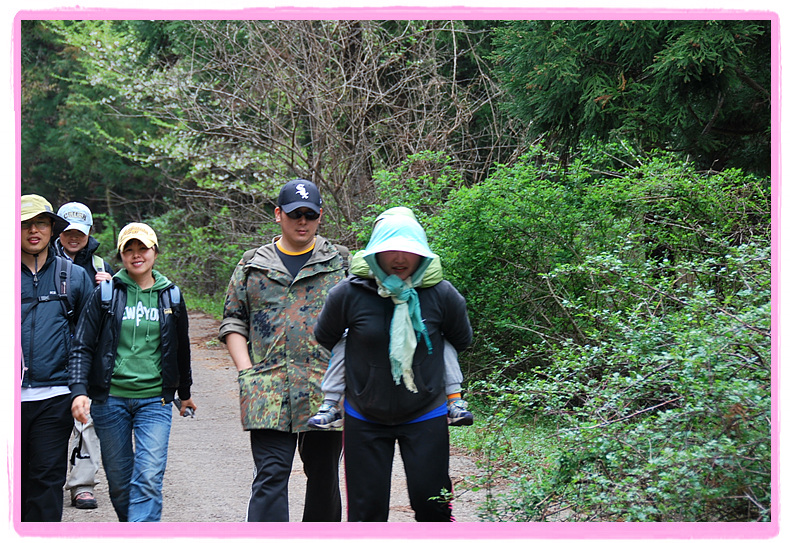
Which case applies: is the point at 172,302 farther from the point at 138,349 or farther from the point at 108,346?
the point at 108,346

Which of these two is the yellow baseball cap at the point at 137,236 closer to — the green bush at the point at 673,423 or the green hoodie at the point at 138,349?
the green hoodie at the point at 138,349

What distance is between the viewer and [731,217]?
714cm

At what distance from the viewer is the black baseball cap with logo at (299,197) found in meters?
4.50

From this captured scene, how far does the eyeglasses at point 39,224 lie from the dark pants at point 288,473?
5.57 ft

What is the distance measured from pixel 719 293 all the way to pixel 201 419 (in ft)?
19.0

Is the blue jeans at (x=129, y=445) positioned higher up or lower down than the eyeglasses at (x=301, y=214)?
lower down

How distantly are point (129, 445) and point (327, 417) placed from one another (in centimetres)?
141

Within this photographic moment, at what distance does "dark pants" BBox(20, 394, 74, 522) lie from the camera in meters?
4.62

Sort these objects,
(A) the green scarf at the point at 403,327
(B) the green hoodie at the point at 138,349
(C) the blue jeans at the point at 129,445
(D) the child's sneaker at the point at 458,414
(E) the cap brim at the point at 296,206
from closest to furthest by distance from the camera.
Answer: (A) the green scarf at the point at 403,327
(D) the child's sneaker at the point at 458,414
(E) the cap brim at the point at 296,206
(C) the blue jeans at the point at 129,445
(B) the green hoodie at the point at 138,349

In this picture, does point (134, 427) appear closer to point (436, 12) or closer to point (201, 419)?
point (436, 12)

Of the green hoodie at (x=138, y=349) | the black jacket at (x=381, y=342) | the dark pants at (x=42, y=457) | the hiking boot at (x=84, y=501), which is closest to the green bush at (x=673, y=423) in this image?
the black jacket at (x=381, y=342)

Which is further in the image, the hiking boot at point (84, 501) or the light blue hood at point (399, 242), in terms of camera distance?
the hiking boot at point (84, 501)

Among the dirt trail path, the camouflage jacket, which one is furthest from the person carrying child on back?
the dirt trail path

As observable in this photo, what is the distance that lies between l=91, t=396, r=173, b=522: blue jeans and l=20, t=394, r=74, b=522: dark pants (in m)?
0.21
